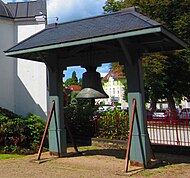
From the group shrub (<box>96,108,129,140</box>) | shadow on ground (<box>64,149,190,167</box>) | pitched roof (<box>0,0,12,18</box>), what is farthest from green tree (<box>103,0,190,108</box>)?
shadow on ground (<box>64,149,190,167</box>)

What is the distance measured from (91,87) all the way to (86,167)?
2.32m

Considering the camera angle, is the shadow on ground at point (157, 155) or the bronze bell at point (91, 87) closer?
the bronze bell at point (91, 87)

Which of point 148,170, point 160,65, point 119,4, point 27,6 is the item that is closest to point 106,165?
point 148,170

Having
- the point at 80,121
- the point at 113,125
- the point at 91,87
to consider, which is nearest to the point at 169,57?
the point at 80,121

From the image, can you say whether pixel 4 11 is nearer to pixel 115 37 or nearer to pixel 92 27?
pixel 92 27

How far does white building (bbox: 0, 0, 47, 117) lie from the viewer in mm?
13477

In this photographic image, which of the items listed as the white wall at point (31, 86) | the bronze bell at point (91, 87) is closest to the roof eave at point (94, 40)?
the bronze bell at point (91, 87)

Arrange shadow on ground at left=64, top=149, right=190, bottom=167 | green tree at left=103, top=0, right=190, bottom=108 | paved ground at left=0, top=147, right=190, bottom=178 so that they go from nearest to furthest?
paved ground at left=0, top=147, right=190, bottom=178
shadow on ground at left=64, top=149, right=190, bottom=167
green tree at left=103, top=0, right=190, bottom=108

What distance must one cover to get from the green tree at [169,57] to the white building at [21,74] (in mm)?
11464

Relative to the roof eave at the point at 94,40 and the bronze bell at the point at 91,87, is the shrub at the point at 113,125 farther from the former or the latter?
the roof eave at the point at 94,40

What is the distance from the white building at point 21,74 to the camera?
531 inches

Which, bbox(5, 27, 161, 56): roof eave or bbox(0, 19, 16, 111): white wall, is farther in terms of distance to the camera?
bbox(0, 19, 16, 111): white wall

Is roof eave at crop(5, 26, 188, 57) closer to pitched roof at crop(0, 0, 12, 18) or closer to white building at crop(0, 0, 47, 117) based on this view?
white building at crop(0, 0, 47, 117)

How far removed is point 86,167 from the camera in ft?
25.0
